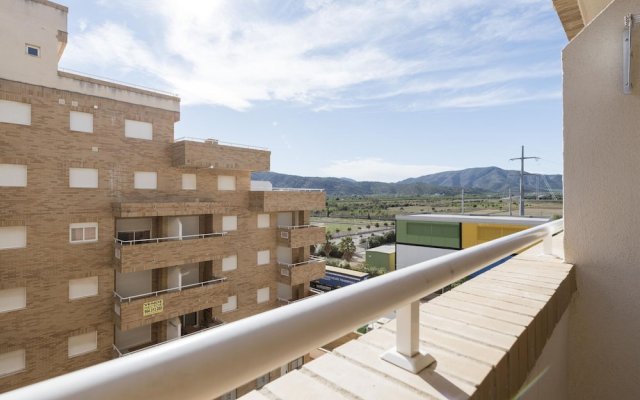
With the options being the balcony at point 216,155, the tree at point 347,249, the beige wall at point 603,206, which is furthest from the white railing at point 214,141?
the tree at point 347,249

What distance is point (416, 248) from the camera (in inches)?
829

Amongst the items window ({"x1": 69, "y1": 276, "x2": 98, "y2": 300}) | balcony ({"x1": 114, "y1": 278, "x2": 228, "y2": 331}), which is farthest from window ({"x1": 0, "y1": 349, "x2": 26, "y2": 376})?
balcony ({"x1": 114, "y1": 278, "x2": 228, "y2": 331})

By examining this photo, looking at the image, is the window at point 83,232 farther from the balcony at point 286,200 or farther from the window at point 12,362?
the balcony at point 286,200

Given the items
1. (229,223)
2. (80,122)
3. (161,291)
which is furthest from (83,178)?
(229,223)

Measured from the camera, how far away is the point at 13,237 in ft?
34.6

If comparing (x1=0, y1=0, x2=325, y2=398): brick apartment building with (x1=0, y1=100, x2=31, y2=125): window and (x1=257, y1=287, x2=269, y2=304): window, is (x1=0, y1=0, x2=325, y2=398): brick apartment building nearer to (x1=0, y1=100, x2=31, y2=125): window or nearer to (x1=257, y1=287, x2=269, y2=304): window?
(x1=0, y1=100, x2=31, y2=125): window

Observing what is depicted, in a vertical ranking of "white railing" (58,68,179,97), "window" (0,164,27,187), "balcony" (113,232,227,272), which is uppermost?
"white railing" (58,68,179,97)

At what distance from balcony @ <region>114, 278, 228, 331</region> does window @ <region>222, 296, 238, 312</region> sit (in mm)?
1370

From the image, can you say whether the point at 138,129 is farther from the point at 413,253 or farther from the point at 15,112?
the point at 413,253

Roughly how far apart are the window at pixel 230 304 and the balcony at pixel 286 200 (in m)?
4.42

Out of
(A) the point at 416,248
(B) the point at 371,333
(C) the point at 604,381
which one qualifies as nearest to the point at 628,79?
(C) the point at 604,381

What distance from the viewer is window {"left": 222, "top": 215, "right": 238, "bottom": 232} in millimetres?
15874

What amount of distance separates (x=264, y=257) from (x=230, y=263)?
199cm

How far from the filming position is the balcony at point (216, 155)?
13.7 metres
